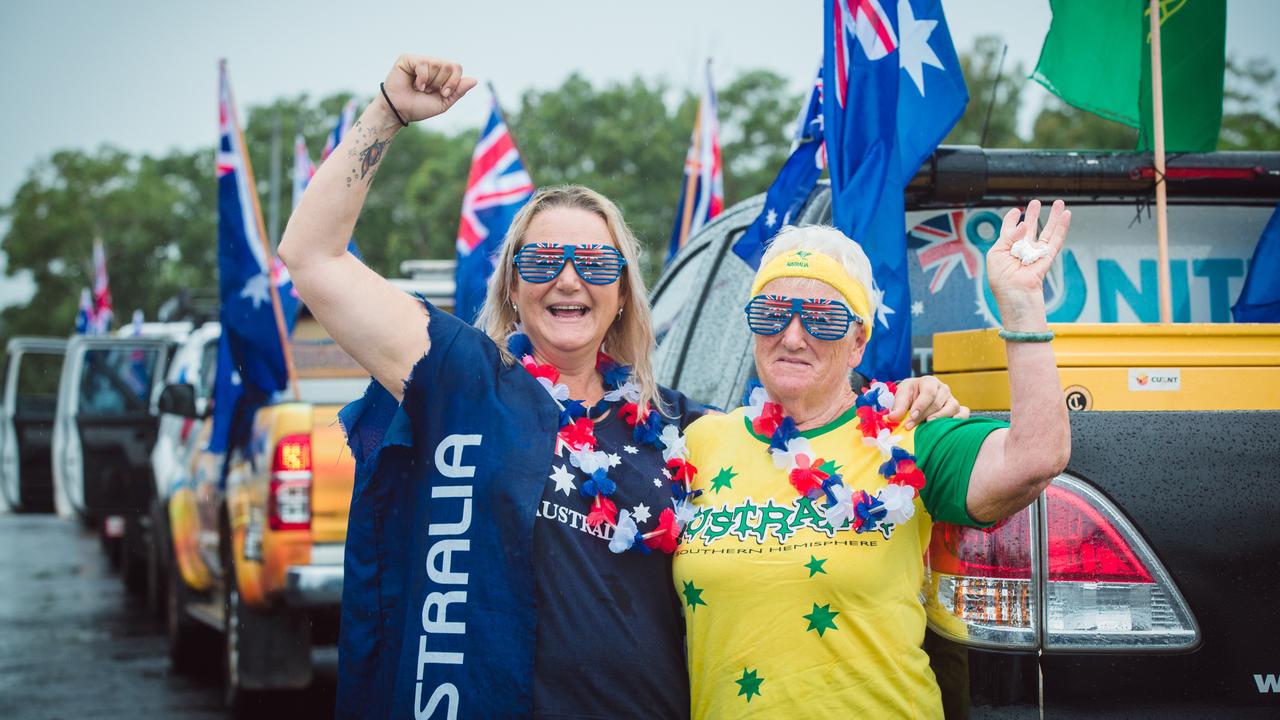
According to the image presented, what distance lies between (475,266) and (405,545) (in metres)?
5.88

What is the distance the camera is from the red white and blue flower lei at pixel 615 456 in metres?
2.54

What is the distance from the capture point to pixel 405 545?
2.57 metres

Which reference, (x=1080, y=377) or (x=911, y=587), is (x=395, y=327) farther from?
(x=1080, y=377)

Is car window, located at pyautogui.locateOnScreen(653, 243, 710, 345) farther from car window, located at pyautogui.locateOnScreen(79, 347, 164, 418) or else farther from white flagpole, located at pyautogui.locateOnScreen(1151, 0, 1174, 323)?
car window, located at pyautogui.locateOnScreen(79, 347, 164, 418)

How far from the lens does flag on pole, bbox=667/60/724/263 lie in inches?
385

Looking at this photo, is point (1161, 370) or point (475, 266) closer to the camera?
point (1161, 370)

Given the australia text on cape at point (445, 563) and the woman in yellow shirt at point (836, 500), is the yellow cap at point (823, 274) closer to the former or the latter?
the woman in yellow shirt at point (836, 500)

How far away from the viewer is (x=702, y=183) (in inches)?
388

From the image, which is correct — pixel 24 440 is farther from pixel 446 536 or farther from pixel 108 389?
pixel 446 536

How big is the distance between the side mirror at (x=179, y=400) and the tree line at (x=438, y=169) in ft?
18.6

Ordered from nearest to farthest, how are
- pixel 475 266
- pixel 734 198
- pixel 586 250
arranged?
pixel 586 250 < pixel 475 266 < pixel 734 198

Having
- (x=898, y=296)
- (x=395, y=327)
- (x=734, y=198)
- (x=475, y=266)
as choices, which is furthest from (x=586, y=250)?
(x=734, y=198)

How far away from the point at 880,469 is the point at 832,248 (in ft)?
1.68

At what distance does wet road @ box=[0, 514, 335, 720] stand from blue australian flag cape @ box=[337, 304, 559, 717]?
4.62 metres
